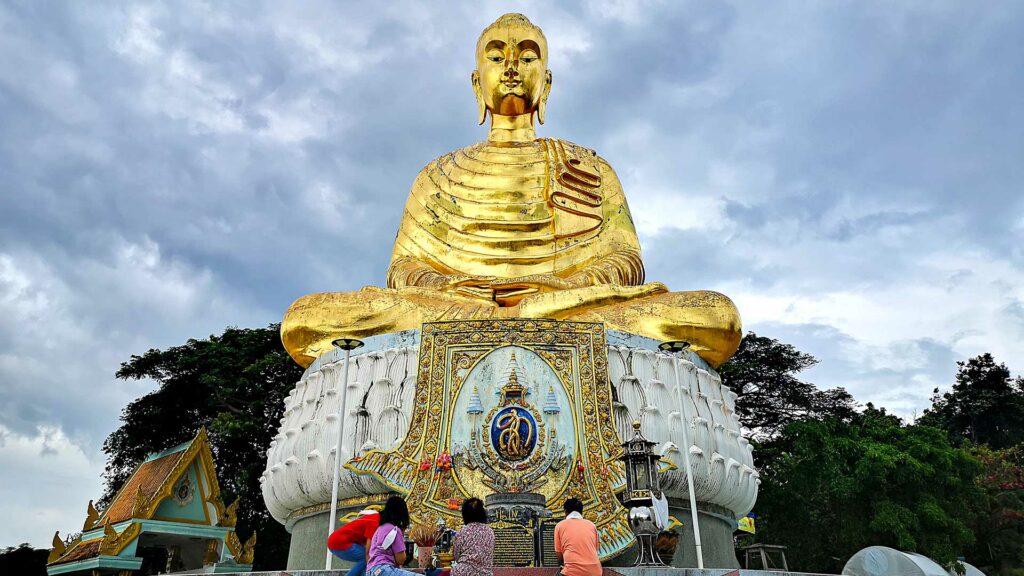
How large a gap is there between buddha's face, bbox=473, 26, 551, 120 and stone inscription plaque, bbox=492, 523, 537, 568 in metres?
6.87

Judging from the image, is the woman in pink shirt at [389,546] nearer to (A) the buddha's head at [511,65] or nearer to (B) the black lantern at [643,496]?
(B) the black lantern at [643,496]

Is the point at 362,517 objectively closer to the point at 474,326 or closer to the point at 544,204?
the point at 474,326

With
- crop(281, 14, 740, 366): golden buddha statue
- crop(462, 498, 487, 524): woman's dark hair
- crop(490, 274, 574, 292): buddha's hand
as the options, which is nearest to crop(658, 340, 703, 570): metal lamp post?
crop(281, 14, 740, 366): golden buddha statue

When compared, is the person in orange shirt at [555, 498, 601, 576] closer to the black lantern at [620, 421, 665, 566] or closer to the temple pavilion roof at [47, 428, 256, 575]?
the black lantern at [620, 421, 665, 566]

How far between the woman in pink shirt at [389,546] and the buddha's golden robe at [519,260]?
3997 mm

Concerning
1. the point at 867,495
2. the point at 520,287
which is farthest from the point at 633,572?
the point at 867,495

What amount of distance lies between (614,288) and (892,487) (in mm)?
6165

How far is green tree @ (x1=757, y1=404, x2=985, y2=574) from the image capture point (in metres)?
10.9

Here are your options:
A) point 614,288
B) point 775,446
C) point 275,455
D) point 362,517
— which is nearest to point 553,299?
point 614,288

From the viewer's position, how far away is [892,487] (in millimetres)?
11266

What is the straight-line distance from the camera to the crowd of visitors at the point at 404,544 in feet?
11.3

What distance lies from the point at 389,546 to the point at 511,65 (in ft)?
28.7

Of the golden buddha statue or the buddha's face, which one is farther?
the buddha's face

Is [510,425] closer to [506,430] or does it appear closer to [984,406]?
[506,430]
